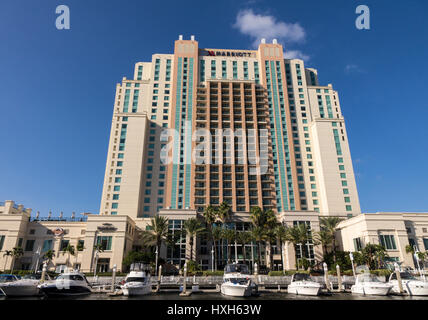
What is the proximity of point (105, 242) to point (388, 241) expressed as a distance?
6809cm

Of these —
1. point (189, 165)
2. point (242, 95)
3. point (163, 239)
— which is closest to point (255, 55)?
point (242, 95)

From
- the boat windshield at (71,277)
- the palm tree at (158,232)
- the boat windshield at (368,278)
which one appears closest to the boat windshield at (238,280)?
the boat windshield at (368,278)

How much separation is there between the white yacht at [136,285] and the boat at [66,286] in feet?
14.9

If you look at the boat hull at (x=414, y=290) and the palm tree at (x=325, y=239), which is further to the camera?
the palm tree at (x=325, y=239)

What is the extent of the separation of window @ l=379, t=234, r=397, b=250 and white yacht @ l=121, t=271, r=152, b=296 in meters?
57.1

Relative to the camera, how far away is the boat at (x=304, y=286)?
98.5 feet

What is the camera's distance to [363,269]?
4997 centimetres

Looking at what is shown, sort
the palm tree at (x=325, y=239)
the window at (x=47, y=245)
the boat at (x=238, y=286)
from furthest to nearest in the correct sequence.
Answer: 1. the window at (x=47, y=245)
2. the palm tree at (x=325, y=239)
3. the boat at (x=238, y=286)

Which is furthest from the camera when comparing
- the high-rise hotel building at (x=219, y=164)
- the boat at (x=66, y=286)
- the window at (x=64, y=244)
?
the window at (x=64, y=244)

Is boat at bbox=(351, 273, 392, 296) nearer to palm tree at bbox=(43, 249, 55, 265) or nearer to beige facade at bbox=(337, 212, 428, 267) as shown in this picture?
beige facade at bbox=(337, 212, 428, 267)

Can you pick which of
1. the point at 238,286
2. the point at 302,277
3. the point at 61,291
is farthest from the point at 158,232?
the point at 302,277

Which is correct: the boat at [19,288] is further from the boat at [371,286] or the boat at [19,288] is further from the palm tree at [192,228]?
the palm tree at [192,228]

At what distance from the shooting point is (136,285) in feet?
101

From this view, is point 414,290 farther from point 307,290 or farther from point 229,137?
point 229,137
